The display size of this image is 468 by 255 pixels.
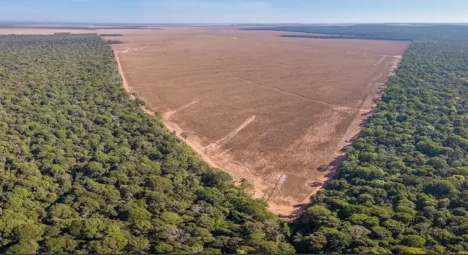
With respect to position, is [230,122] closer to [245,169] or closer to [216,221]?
[245,169]

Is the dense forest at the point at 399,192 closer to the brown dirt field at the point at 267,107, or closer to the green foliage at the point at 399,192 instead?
the green foliage at the point at 399,192

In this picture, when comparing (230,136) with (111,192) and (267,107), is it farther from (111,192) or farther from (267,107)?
(111,192)

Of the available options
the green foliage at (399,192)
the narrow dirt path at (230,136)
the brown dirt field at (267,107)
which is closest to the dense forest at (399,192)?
the green foliage at (399,192)

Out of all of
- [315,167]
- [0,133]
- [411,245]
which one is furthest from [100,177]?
[411,245]

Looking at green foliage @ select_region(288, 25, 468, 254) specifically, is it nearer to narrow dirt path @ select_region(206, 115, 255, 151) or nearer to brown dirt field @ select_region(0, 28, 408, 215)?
brown dirt field @ select_region(0, 28, 408, 215)

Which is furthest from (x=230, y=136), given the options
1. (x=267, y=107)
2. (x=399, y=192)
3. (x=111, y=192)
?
(x=399, y=192)

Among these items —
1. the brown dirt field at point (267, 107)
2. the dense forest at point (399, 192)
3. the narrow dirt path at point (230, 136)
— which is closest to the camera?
the dense forest at point (399, 192)

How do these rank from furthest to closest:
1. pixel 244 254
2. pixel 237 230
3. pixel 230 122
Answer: pixel 230 122, pixel 237 230, pixel 244 254
